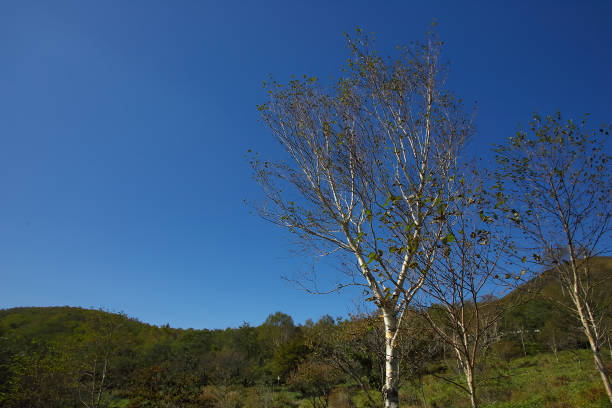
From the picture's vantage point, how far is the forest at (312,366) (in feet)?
26.9

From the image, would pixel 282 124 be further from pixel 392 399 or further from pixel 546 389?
pixel 546 389

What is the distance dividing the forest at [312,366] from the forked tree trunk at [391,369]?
0.88 ft

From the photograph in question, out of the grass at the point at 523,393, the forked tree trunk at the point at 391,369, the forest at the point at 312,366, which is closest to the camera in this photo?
the forked tree trunk at the point at 391,369

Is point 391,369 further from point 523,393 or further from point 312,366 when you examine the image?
point 523,393

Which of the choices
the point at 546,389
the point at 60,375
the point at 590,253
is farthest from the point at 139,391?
the point at 546,389

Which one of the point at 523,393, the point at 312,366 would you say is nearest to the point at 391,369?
the point at 312,366

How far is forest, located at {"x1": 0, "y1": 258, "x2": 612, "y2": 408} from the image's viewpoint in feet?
26.9

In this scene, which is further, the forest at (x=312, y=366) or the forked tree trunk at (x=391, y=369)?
the forest at (x=312, y=366)

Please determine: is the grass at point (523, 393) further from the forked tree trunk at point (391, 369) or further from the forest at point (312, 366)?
the forked tree trunk at point (391, 369)

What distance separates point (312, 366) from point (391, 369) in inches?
551

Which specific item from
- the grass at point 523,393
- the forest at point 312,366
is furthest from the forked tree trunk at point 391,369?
the grass at point 523,393

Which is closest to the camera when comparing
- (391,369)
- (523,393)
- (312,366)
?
(391,369)

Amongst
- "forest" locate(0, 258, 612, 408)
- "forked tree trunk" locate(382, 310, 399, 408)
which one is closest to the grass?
"forest" locate(0, 258, 612, 408)

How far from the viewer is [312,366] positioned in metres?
16.7
